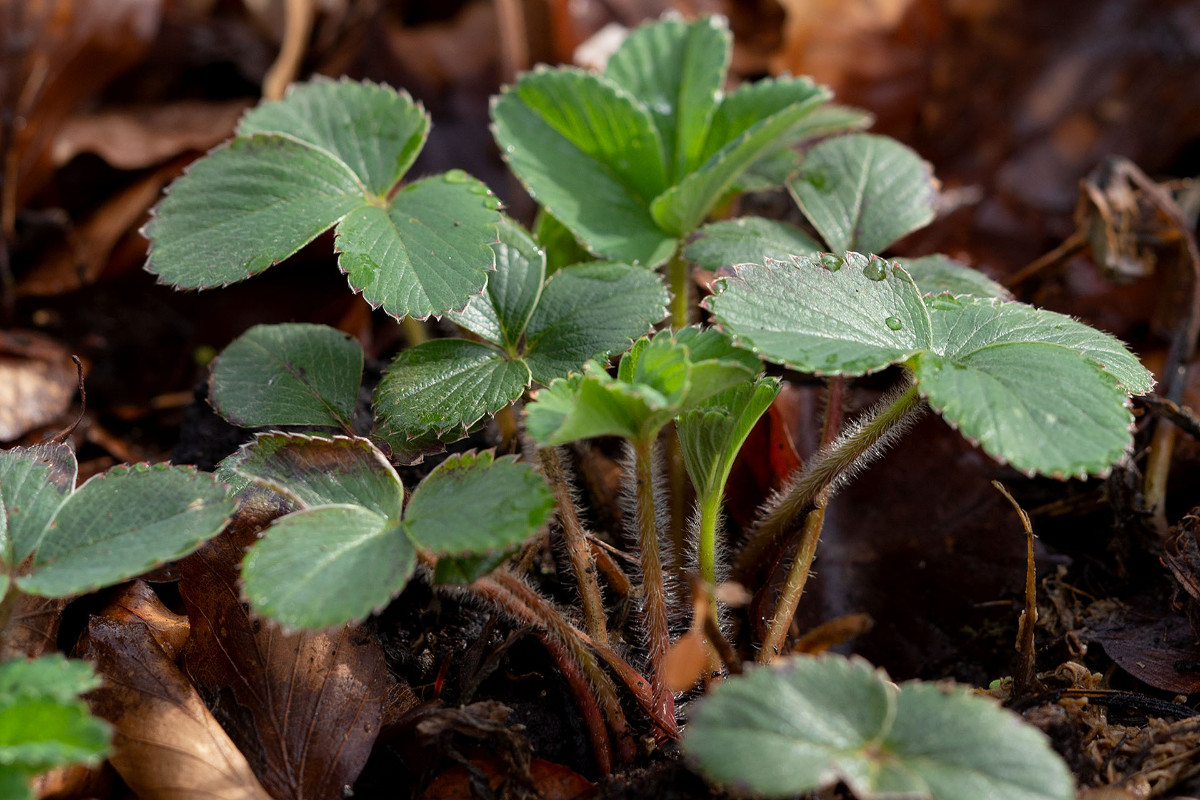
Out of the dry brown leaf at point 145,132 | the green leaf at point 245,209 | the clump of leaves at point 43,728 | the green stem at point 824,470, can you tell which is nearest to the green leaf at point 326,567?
the clump of leaves at point 43,728

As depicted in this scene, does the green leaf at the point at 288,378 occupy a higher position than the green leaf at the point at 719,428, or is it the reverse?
the green leaf at the point at 719,428

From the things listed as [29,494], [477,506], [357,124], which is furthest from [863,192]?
[29,494]

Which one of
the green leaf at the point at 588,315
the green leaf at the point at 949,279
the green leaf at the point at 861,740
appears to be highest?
the green leaf at the point at 949,279

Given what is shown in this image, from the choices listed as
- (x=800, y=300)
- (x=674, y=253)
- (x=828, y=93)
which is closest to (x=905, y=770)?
(x=800, y=300)

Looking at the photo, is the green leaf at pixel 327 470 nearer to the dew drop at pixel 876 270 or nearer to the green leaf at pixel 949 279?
the dew drop at pixel 876 270

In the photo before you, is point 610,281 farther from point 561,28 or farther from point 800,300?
point 561,28

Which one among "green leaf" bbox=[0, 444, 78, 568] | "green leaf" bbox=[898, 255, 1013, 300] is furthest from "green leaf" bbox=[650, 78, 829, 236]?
"green leaf" bbox=[0, 444, 78, 568]
